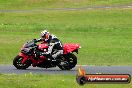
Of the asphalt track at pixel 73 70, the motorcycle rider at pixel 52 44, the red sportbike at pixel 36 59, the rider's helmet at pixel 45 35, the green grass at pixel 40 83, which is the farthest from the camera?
the red sportbike at pixel 36 59

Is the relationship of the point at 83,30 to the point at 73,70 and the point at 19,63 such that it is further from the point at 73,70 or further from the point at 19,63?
the point at 73,70

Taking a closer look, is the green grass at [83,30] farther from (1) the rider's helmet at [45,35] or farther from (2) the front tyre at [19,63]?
(1) the rider's helmet at [45,35]

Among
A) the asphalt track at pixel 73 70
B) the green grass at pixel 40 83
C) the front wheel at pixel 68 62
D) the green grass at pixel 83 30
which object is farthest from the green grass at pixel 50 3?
the green grass at pixel 40 83

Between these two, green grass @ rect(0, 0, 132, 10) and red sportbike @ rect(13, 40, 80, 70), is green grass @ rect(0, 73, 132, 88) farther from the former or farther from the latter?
green grass @ rect(0, 0, 132, 10)

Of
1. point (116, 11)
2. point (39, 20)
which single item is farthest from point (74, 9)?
point (39, 20)

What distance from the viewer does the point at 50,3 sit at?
6606cm

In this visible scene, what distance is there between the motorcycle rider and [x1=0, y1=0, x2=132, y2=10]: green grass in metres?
41.8

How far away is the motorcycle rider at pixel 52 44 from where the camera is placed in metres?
21.1

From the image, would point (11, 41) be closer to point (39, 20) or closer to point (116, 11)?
point (39, 20)

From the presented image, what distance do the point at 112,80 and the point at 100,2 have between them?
5630 centimetres

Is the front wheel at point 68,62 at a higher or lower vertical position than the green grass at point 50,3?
higher

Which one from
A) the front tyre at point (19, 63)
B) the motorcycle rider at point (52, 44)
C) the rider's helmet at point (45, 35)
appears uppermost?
the rider's helmet at point (45, 35)

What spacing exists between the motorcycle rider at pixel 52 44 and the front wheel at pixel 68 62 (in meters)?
0.31

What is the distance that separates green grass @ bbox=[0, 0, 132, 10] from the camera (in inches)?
2507
